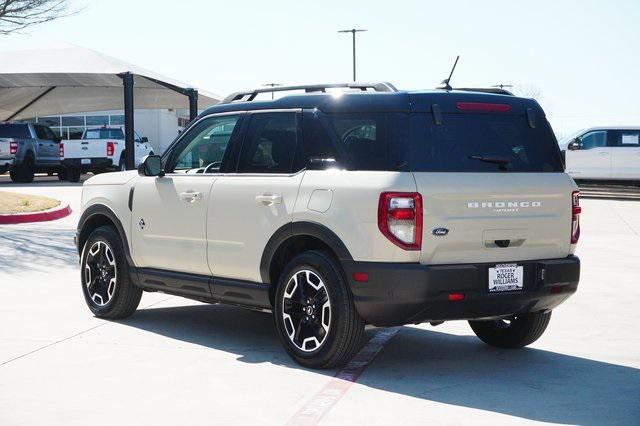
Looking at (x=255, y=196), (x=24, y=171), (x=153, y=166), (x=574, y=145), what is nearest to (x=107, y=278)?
(x=153, y=166)

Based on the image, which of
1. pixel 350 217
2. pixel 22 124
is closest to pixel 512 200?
pixel 350 217

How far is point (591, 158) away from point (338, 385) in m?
27.2

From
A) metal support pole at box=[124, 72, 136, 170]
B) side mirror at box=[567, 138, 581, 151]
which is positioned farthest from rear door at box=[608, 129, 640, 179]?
metal support pole at box=[124, 72, 136, 170]

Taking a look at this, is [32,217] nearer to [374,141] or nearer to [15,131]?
[374,141]

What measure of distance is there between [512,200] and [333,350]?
151cm

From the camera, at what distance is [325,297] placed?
672 centimetres

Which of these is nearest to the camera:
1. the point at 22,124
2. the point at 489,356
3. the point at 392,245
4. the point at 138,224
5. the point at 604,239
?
the point at 392,245

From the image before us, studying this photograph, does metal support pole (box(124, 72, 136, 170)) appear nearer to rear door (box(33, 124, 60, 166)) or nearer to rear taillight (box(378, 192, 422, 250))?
rear door (box(33, 124, 60, 166))

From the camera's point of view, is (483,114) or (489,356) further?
(489,356)

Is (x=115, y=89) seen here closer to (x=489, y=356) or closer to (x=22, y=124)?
(x=22, y=124)

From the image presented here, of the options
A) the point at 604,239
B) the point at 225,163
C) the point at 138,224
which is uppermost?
the point at 225,163

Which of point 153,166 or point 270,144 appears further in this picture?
point 153,166

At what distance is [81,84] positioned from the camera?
105 feet

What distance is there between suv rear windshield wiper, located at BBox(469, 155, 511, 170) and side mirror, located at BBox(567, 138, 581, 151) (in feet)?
85.3
